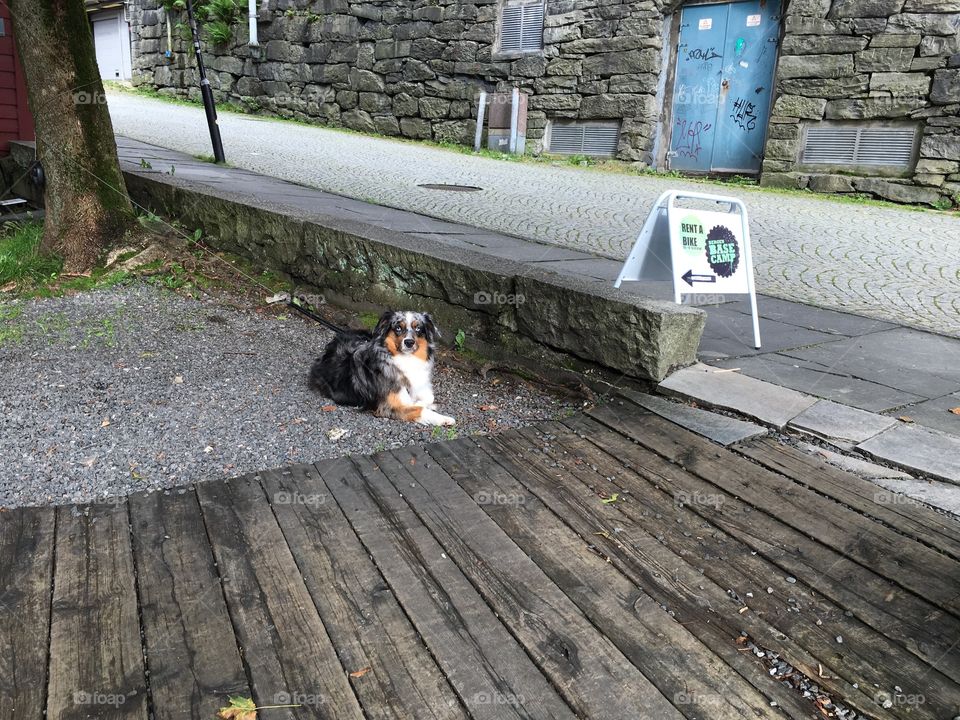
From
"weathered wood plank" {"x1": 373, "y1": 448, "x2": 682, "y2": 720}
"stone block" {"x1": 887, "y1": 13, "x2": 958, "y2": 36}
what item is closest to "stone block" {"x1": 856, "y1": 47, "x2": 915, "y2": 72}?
"stone block" {"x1": 887, "y1": 13, "x2": 958, "y2": 36}

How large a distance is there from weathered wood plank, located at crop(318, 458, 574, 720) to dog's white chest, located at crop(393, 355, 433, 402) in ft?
2.63

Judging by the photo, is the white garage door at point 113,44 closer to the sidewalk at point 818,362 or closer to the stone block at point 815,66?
the stone block at point 815,66

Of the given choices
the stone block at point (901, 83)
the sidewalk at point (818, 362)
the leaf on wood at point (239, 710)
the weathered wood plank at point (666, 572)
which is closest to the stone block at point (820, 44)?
the stone block at point (901, 83)

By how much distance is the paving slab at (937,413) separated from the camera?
3574 millimetres

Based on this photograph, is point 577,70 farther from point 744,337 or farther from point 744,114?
point 744,337

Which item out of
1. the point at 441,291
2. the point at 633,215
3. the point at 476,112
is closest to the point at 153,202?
the point at 441,291

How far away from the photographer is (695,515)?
9.74 ft

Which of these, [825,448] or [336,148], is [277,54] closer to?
[336,148]

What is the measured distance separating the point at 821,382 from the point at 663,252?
123 cm

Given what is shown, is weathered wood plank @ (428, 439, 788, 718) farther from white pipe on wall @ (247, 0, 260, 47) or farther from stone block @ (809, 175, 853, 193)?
white pipe on wall @ (247, 0, 260, 47)

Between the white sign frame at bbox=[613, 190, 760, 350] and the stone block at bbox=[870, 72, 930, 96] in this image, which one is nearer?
the white sign frame at bbox=[613, 190, 760, 350]

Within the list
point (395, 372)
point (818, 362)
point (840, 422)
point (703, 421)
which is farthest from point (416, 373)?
point (818, 362)

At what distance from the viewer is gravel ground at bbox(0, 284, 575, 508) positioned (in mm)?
3334

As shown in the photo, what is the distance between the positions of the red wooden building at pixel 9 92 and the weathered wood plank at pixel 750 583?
381 inches
